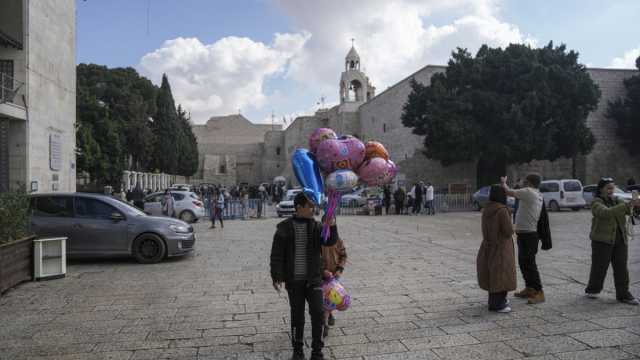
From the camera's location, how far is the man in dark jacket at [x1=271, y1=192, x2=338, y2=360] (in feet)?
13.0

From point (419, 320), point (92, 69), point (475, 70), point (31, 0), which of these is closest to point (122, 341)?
point (419, 320)

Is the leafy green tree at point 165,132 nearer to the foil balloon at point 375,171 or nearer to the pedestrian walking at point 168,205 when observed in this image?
the pedestrian walking at point 168,205

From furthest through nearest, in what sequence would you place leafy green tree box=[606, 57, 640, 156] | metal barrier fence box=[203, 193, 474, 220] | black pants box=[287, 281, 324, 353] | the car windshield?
1. leafy green tree box=[606, 57, 640, 156]
2. metal barrier fence box=[203, 193, 474, 220]
3. the car windshield
4. black pants box=[287, 281, 324, 353]

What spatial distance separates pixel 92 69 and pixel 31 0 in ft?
85.8

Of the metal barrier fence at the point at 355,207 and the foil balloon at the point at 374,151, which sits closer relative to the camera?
the foil balloon at the point at 374,151

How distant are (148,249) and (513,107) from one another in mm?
24317

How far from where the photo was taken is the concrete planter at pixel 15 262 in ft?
21.1

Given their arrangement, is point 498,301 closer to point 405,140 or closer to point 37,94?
point 37,94

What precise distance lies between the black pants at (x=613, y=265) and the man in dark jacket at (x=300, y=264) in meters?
3.98

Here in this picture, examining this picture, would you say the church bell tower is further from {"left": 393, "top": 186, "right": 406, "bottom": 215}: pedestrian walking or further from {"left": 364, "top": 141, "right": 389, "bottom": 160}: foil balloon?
{"left": 364, "top": 141, "right": 389, "bottom": 160}: foil balloon

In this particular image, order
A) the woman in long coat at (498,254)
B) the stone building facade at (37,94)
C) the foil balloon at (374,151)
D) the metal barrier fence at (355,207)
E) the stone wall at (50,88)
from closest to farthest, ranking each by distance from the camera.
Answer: the foil balloon at (374,151), the woman in long coat at (498,254), the stone building facade at (37,94), the stone wall at (50,88), the metal barrier fence at (355,207)

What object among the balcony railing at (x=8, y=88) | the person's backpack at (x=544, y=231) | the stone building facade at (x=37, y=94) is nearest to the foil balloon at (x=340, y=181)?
the person's backpack at (x=544, y=231)

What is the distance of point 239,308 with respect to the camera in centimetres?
580

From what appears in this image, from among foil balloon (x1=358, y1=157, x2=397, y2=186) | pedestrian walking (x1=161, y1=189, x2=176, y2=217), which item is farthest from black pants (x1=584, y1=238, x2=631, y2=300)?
pedestrian walking (x1=161, y1=189, x2=176, y2=217)
